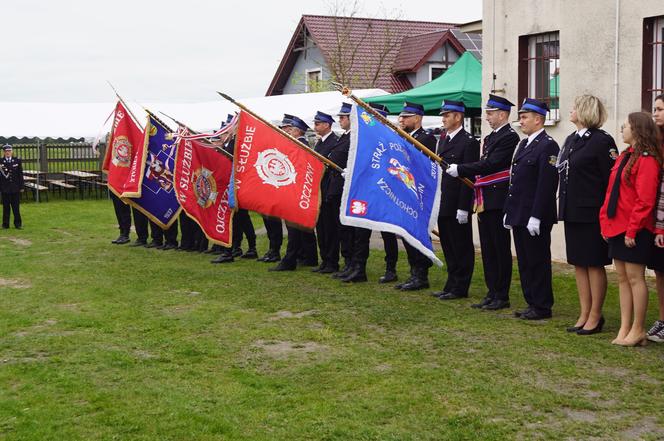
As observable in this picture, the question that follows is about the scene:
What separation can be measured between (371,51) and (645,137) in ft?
91.2

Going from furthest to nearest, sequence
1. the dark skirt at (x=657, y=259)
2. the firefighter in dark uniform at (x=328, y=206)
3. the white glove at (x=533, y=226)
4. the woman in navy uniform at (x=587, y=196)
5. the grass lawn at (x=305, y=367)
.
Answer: the firefighter in dark uniform at (x=328, y=206) → the white glove at (x=533, y=226) → the woman in navy uniform at (x=587, y=196) → the dark skirt at (x=657, y=259) → the grass lawn at (x=305, y=367)

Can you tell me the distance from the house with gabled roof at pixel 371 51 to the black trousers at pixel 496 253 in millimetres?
22629

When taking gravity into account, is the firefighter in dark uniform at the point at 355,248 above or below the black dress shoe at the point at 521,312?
above

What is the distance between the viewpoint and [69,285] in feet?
37.7

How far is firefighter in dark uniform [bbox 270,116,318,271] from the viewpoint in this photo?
12.4 m

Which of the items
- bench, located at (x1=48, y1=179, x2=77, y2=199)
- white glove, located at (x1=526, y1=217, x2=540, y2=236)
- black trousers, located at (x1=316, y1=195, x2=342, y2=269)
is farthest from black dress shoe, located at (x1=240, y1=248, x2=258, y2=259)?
bench, located at (x1=48, y1=179, x2=77, y2=199)

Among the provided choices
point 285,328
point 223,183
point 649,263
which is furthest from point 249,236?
point 649,263

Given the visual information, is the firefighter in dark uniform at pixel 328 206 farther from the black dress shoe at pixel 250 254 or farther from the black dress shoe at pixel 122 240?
the black dress shoe at pixel 122 240

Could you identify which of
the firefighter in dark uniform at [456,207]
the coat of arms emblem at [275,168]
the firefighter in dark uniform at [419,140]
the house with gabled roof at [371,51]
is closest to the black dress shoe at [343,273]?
the firefighter in dark uniform at [419,140]

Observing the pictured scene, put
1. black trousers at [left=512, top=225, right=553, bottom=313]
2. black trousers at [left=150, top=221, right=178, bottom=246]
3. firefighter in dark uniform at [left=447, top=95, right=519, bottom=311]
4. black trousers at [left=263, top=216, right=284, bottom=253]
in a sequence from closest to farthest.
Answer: black trousers at [left=512, top=225, right=553, bottom=313]
firefighter in dark uniform at [left=447, top=95, right=519, bottom=311]
black trousers at [left=263, top=216, right=284, bottom=253]
black trousers at [left=150, top=221, right=178, bottom=246]

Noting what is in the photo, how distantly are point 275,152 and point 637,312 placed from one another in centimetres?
547

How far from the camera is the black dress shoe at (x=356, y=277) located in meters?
11.3

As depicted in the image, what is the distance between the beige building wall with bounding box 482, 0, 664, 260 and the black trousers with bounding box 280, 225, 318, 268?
322 centimetres

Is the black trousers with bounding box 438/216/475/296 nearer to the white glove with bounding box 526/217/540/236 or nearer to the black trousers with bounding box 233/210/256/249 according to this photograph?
the white glove with bounding box 526/217/540/236
